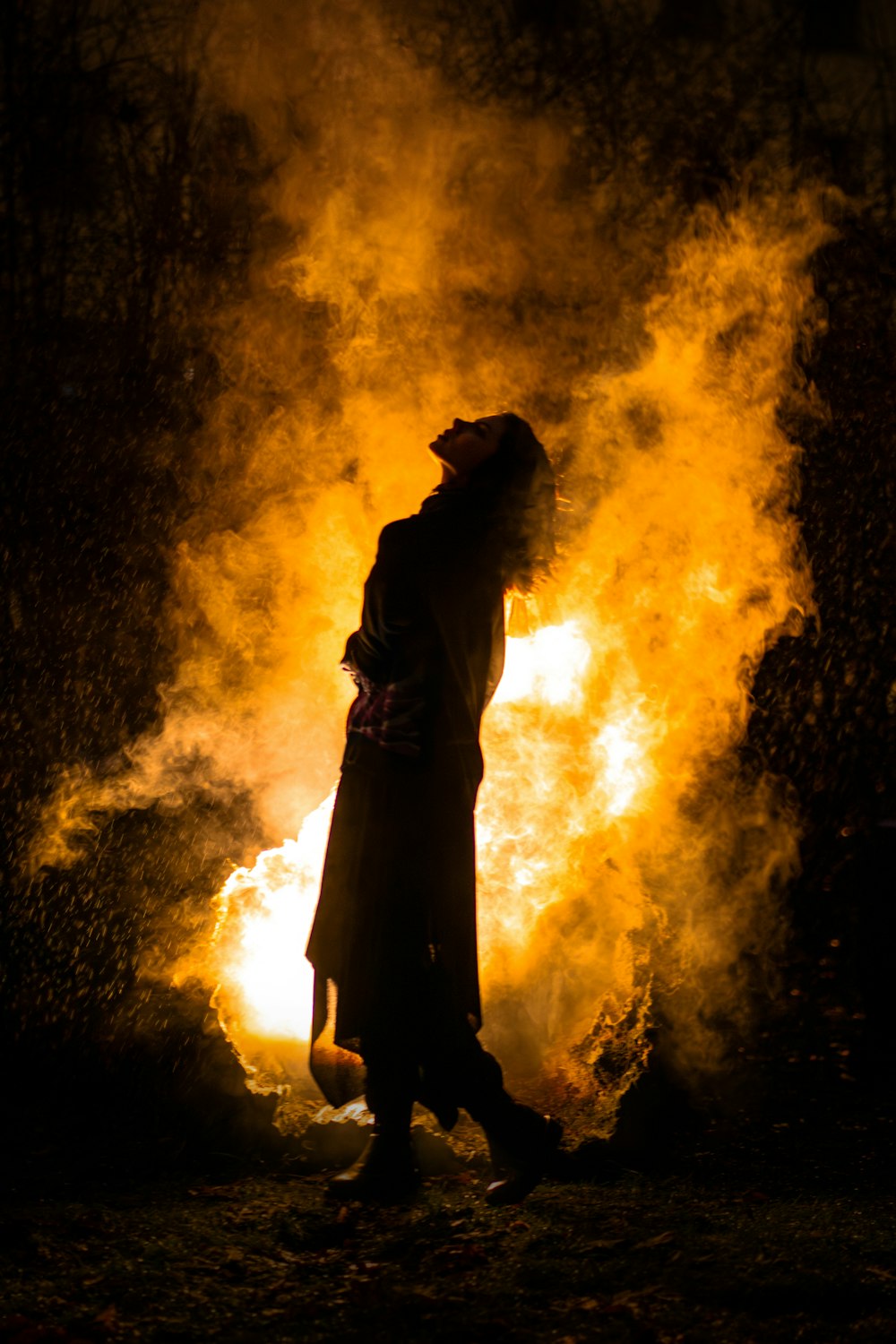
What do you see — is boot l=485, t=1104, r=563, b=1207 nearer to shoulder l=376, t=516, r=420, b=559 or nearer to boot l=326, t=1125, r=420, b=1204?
boot l=326, t=1125, r=420, b=1204

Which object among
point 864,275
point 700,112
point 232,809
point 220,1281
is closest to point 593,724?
point 232,809

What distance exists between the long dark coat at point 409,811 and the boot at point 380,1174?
0.20 m

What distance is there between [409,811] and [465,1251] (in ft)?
4.85

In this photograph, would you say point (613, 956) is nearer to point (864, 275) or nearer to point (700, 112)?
point (864, 275)

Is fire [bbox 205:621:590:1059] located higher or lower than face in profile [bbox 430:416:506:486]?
lower

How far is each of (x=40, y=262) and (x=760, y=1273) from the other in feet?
21.1

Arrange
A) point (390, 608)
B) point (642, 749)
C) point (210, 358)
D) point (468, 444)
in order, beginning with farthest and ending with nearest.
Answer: point (210, 358)
point (642, 749)
point (468, 444)
point (390, 608)

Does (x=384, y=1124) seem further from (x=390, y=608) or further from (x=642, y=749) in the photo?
(x=642, y=749)

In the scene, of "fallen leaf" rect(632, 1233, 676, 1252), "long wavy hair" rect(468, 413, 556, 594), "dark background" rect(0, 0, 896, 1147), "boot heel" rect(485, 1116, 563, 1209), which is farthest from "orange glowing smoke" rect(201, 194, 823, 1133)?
"fallen leaf" rect(632, 1233, 676, 1252)

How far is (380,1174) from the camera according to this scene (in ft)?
11.7

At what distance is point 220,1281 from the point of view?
3119 millimetres

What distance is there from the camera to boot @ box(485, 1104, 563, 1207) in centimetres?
363

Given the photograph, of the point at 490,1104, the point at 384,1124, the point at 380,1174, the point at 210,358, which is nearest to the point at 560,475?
the point at 210,358

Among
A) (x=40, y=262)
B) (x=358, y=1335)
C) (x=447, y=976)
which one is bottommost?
(x=358, y=1335)
